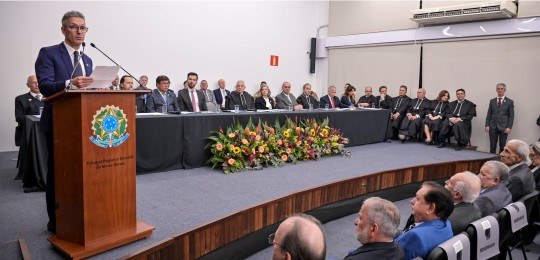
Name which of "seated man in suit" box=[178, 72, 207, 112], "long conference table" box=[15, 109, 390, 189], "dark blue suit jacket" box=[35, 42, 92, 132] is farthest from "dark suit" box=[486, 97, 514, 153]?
"dark blue suit jacket" box=[35, 42, 92, 132]

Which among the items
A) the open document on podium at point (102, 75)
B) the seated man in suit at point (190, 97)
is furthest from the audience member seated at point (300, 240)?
the seated man in suit at point (190, 97)

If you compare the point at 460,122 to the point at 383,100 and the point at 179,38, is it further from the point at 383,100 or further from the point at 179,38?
the point at 179,38

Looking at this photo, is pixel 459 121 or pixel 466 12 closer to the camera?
pixel 459 121

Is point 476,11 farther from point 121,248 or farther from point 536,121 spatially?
point 121,248

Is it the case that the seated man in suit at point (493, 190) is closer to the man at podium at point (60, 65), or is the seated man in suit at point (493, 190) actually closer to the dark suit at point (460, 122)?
the man at podium at point (60, 65)

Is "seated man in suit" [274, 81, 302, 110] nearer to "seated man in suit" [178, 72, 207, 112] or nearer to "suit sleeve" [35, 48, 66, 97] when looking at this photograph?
"seated man in suit" [178, 72, 207, 112]

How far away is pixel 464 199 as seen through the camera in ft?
7.14

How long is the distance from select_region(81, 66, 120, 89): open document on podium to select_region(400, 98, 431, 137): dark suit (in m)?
6.24

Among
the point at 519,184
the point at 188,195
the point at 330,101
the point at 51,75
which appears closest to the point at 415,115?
the point at 330,101

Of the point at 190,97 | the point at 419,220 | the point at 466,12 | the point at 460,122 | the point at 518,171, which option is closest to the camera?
the point at 419,220

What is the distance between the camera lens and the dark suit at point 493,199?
238 cm

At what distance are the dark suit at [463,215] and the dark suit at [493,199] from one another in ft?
0.58

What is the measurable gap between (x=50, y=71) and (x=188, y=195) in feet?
5.09

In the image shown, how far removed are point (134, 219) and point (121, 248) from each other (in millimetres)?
175
